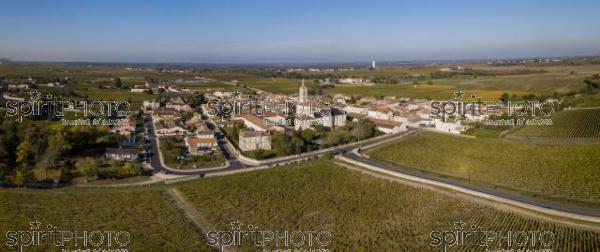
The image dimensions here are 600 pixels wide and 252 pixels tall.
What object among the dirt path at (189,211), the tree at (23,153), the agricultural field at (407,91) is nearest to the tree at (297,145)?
the dirt path at (189,211)

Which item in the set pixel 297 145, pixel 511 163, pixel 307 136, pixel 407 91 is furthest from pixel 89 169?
pixel 407 91

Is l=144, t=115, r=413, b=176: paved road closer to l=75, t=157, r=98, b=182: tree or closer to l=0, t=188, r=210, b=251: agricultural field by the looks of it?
l=75, t=157, r=98, b=182: tree

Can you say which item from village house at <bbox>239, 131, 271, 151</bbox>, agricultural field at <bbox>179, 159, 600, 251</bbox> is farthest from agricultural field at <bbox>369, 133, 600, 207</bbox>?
village house at <bbox>239, 131, 271, 151</bbox>

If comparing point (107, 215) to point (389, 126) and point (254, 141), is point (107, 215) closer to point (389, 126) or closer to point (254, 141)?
A: point (254, 141)

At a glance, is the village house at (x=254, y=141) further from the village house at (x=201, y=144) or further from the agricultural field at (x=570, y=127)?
the agricultural field at (x=570, y=127)

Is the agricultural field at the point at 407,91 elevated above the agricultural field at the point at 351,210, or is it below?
above

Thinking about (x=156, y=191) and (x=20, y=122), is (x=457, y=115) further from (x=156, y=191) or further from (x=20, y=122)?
(x=20, y=122)
